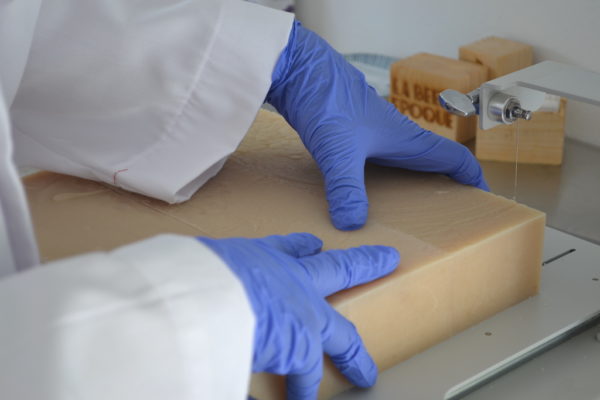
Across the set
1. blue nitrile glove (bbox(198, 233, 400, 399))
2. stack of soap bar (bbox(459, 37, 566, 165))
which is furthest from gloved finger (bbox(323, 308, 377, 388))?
stack of soap bar (bbox(459, 37, 566, 165))

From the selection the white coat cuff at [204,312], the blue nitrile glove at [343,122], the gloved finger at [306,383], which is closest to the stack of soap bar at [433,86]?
the blue nitrile glove at [343,122]

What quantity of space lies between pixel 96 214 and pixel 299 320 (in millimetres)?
508

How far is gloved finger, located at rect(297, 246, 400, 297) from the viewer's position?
93cm

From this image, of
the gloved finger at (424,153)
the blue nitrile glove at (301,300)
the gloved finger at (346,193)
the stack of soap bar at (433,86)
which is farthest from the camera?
the stack of soap bar at (433,86)

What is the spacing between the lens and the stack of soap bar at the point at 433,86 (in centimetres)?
188

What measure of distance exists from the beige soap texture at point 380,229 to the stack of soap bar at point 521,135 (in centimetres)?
53

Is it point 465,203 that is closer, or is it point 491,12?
point 465,203

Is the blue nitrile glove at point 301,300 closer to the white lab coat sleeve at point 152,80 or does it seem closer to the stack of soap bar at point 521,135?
the white lab coat sleeve at point 152,80

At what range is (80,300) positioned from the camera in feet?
2.25

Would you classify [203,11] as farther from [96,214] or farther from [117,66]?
[96,214]

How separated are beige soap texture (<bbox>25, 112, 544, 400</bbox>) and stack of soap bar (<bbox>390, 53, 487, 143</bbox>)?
2.11ft

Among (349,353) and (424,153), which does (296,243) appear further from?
(424,153)

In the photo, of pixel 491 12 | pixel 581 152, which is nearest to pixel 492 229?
pixel 581 152

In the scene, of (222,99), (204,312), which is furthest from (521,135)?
(204,312)
